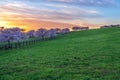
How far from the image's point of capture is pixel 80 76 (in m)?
27.4

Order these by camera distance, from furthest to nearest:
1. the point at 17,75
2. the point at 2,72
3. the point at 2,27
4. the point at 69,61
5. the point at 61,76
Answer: the point at 2,27, the point at 69,61, the point at 2,72, the point at 17,75, the point at 61,76

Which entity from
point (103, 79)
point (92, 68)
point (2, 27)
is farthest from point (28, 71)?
point (2, 27)

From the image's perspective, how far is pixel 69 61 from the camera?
1464 inches

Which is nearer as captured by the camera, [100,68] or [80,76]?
[80,76]

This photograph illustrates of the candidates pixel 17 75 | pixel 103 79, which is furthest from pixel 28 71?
pixel 103 79

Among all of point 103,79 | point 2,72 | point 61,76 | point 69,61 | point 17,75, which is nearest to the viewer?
point 103,79

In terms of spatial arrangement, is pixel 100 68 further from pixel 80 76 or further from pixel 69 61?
pixel 69 61

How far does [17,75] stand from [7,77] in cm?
127

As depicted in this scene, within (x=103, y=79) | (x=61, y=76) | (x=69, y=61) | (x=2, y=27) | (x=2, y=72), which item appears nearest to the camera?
(x=103, y=79)

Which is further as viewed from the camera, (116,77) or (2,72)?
(2,72)

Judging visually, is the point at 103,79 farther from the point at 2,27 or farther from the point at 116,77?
the point at 2,27

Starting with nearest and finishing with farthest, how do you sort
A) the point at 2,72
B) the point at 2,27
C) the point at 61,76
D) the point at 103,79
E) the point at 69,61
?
the point at 103,79, the point at 61,76, the point at 2,72, the point at 69,61, the point at 2,27

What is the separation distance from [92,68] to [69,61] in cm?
639

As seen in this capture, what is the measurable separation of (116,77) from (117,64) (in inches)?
253
